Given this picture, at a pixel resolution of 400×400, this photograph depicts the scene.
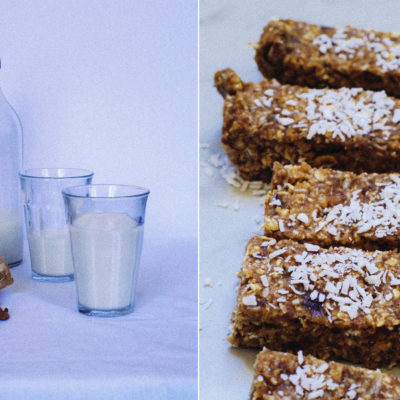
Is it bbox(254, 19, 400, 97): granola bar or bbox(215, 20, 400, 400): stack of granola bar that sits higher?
bbox(254, 19, 400, 97): granola bar

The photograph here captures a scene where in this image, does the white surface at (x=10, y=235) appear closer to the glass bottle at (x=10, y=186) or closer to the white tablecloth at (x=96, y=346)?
the glass bottle at (x=10, y=186)

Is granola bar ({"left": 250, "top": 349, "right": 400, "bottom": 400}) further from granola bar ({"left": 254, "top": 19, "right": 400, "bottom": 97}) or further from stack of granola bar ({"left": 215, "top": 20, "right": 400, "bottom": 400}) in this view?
granola bar ({"left": 254, "top": 19, "right": 400, "bottom": 97})

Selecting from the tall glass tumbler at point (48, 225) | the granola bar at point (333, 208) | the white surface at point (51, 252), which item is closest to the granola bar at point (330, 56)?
the granola bar at point (333, 208)

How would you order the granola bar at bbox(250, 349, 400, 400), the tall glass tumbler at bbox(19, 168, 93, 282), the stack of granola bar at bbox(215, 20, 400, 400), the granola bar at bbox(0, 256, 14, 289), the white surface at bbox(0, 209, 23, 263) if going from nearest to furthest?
the granola bar at bbox(250, 349, 400, 400)
the stack of granola bar at bbox(215, 20, 400, 400)
the granola bar at bbox(0, 256, 14, 289)
the tall glass tumbler at bbox(19, 168, 93, 282)
the white surface at bbox(0, 209, 23, 263)

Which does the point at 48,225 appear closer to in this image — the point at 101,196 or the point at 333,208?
the point at 101,196

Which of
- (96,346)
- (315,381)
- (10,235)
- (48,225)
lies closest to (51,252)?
(48,225)

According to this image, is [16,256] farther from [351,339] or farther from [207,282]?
[351,339]

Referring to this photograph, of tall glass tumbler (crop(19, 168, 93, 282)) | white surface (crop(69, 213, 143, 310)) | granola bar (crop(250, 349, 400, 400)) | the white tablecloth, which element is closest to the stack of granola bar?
granola bar (crop(250, 349, 400, 400))
